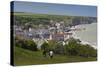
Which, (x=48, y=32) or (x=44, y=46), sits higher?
(x=48, y=32)

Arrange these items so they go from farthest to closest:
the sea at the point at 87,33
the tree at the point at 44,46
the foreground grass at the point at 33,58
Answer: the sea at the point at 87,33, the tree at the point at 44,46, the foreground grass at the point at 33,58

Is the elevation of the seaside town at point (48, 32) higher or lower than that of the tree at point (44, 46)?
higher

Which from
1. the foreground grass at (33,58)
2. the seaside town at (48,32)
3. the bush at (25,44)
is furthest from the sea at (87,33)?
the bush at (25,44)

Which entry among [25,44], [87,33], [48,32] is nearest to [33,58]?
[25,44]

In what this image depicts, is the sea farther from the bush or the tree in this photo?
the bush

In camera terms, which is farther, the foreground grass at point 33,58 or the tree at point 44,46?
the tree at point 44,46

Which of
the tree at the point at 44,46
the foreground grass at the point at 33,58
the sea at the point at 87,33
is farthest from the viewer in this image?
the sea at the point at 87,33

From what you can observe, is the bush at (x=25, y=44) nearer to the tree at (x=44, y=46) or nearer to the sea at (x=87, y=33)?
the tree at (x=44, y=46)

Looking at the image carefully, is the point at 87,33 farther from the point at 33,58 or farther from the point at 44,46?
the point at 33,58
